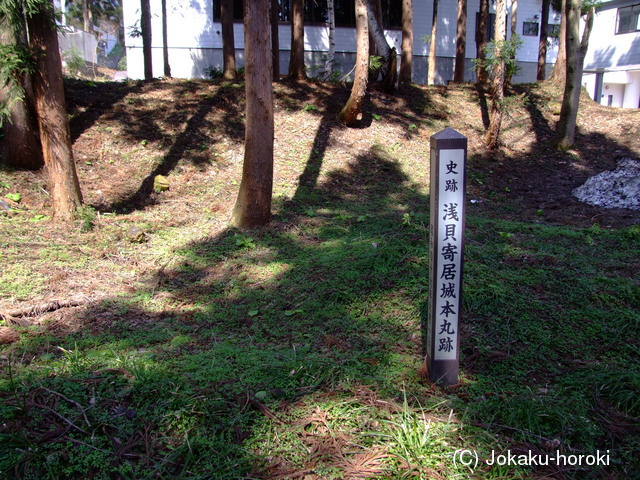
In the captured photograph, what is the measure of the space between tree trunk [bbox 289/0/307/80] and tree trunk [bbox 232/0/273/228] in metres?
7.37

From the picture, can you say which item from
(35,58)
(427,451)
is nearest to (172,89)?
(35,58)

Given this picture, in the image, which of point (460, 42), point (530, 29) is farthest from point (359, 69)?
point (530, 29)

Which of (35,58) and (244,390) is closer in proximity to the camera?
(244,390)

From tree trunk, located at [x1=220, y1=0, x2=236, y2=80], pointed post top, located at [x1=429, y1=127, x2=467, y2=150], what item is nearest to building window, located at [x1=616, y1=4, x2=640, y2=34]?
tree trunk, located at [x1=220, y1=0, x2=236, y2=80]

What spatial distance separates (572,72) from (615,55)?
50.0ft

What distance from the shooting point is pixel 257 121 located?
7.41 metres

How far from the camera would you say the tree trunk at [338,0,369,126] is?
443 inches

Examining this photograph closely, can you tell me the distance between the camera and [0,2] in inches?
244

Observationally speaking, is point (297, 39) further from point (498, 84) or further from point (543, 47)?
point (543, 47)

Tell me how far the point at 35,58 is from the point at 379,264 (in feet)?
17.4

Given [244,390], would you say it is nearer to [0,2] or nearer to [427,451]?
[427,451]

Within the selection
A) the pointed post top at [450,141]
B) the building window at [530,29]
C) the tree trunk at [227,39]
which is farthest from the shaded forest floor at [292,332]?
the building window at [530,29]

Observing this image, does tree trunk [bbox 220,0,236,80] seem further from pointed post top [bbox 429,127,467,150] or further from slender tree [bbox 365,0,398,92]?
pointed post top [bbox 429,127,467,150]

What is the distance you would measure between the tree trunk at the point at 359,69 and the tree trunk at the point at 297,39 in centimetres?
299
